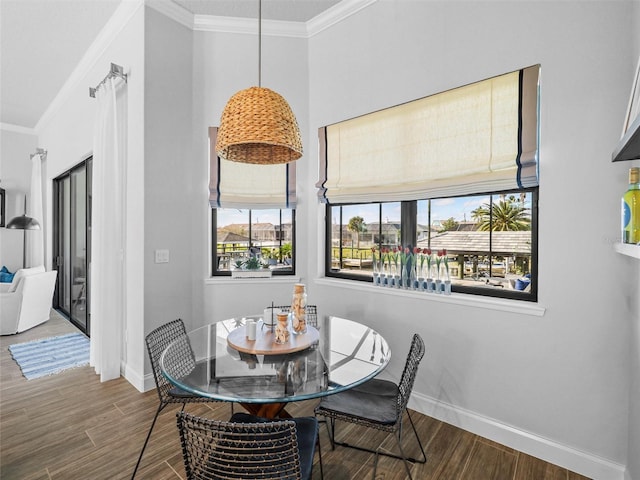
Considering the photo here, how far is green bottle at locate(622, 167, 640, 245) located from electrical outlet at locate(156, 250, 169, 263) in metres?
2.97

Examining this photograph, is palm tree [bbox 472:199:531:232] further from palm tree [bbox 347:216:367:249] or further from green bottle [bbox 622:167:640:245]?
palm tree [bbox 347:216:367:249]

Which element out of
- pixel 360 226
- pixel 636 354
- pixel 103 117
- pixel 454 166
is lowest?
pixel 636 354

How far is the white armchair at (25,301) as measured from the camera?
162 inches

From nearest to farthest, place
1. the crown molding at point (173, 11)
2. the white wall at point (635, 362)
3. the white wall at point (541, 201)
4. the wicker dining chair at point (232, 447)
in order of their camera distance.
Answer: the wicker dining chair at point (232, 447)
the white wall at point (635, 362)
the white wall at point (541, 201)
the crown molding at point (173, 11)

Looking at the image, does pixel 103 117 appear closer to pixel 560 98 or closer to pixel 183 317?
pixel 183 317

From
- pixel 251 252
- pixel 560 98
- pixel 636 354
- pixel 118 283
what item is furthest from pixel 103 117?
pixel 636 354

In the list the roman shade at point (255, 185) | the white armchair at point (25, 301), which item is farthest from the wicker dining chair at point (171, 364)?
the white armchair at point (25, 301)

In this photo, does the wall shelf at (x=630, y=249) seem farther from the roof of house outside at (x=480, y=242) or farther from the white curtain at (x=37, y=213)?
the white curtain at (x=37, y=213)

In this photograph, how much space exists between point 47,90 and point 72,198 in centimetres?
146

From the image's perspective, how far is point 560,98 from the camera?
185 cm

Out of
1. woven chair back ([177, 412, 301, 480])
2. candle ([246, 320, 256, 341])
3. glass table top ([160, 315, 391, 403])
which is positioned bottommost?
→ woven chair back ([177, 412, 301, 480])

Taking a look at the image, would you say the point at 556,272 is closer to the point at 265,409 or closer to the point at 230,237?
the point at 265,409

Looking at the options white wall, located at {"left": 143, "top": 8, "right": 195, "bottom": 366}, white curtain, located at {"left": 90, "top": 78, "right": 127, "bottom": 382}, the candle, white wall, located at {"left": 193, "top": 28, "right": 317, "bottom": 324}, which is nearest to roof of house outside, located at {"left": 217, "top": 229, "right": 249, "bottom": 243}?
white wall, located at {"left": 193, "top": 28, "right": 317, "bottom": 324}

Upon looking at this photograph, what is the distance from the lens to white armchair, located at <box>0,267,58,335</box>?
411 centimetres
